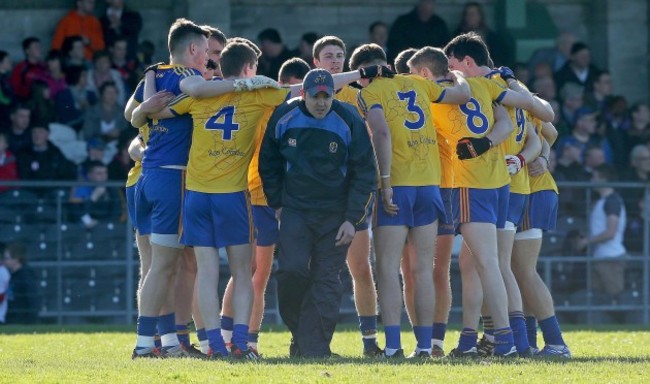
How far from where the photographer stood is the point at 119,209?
60.2 ft

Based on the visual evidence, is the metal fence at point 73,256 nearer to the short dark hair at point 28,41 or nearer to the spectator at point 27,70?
the spectator at point 27,70

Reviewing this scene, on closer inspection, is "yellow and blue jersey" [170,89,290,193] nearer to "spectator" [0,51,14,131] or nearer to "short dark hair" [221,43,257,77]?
"short dark hair" [221,43,257,77]

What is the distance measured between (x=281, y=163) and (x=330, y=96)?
2.16 ft

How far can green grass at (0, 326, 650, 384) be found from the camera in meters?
10.2

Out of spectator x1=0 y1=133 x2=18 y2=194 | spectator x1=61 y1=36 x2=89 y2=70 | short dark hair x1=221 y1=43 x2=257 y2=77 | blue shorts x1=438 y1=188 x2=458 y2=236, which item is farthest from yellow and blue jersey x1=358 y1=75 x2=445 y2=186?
A: spectator x1=61 y1=36 x2=89 y2=70

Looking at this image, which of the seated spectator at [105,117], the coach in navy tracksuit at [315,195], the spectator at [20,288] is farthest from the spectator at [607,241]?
the coach in navy tracksuit at [315,195]

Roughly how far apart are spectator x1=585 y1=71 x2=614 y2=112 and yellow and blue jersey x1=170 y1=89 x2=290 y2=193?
11209mm

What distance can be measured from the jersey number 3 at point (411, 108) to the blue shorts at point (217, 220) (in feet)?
4.52

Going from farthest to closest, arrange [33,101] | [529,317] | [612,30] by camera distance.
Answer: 1. [612,30]
2. [33,101]
3. [529,317]

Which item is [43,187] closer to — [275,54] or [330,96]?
[275,54]

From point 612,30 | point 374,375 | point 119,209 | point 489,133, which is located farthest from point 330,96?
point 612,30

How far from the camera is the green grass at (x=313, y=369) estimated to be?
1023 cm

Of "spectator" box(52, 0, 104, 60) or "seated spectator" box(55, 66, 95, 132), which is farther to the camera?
"spectator" box(52, 0, 104, 60)

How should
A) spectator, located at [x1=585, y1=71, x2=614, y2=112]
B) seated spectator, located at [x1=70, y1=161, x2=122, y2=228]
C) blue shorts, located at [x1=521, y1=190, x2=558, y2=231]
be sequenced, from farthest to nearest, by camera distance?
1. spectator, located at [x1=585, y1=71, x2=614, y2=112]
2. seated spectator, located at [x1=70, y1=161, x2=122, y2=228]
3. blue shorts, located at [x1=521, y1=190, x2=558, y2=231]
